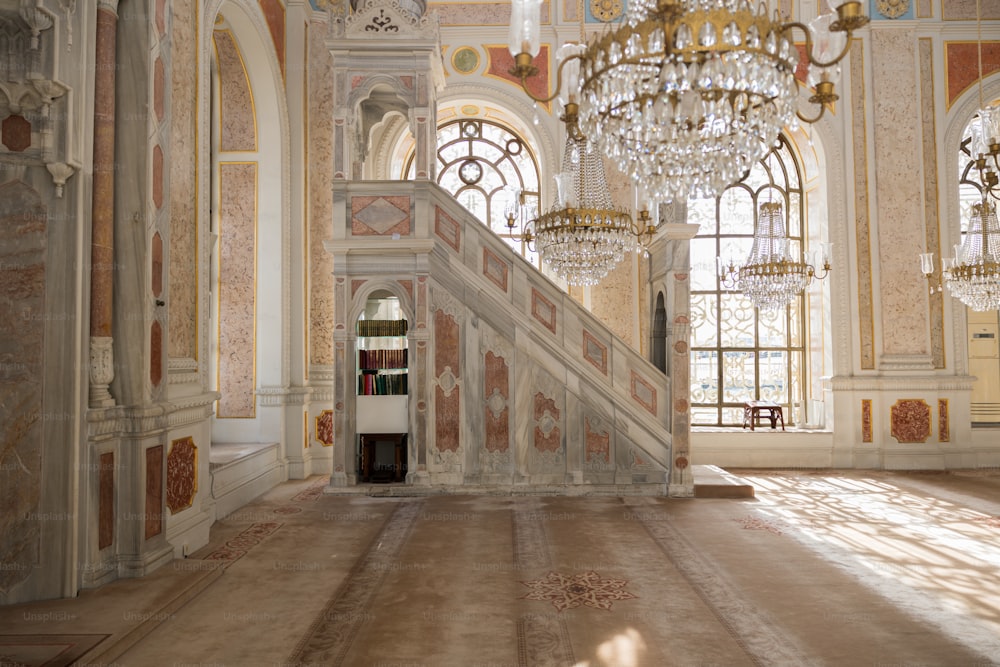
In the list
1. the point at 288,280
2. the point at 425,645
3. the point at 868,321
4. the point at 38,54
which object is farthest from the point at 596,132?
the point at 868,321

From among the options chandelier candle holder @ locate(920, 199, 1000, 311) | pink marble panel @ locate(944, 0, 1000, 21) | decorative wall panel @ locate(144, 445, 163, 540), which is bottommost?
decorative wall panel @ locate(144, 445, 163, 540)

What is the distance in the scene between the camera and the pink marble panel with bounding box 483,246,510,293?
756 cm

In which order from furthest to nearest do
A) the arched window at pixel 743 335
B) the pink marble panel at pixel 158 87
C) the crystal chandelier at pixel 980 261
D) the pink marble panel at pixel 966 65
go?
the arched window at pixel 743 335, the pink marble panel at pixel 966 65, the crystal chandelier at pixel 980 261, the pink marble panel at pixel 158 87

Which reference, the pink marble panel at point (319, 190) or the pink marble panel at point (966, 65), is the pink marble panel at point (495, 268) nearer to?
the pink marble panel at point (319, 190)

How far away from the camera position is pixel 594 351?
7.57m

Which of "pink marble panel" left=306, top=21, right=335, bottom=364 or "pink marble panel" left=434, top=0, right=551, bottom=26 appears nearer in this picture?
"pink marble panel" left=306, top=21, right=335, bottom=364

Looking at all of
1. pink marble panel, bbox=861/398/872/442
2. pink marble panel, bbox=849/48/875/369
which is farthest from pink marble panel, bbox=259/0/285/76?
pink marble panel, bbox=861/398/872/442

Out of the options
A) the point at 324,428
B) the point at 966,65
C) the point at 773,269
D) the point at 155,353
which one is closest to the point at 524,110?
the point at 773,269

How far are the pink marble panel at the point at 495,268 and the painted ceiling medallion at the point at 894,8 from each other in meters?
6.69

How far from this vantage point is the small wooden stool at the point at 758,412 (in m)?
9.73

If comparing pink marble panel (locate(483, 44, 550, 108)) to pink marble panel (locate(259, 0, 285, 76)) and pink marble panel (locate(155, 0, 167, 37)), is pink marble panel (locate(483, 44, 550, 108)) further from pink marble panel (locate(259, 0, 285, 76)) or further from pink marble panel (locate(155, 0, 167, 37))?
pink marble panel (locate(155, 0, 167, 37))

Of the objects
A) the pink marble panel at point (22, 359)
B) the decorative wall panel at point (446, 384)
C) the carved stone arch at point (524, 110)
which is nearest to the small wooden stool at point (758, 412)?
the carved stone arch at point (524, 110)

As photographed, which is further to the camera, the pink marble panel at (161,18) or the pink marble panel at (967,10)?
the pink marble panel at (967,10)

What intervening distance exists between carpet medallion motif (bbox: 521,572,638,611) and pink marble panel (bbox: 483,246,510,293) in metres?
3.63
